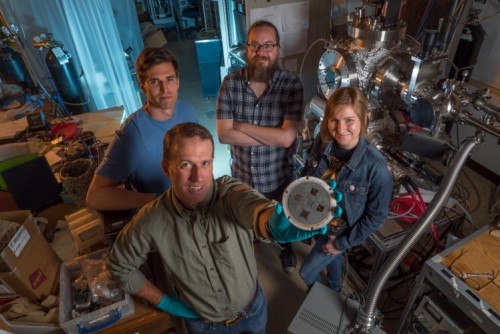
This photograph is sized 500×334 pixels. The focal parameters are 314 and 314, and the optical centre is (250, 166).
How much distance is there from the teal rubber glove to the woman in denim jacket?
0.68 meters

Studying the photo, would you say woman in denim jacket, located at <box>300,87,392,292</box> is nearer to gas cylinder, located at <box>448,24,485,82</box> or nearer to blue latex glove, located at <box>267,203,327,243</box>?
blue latex glove, located at <box>267,203,327,243</box>

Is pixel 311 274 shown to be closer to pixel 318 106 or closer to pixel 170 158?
pixel 318 106

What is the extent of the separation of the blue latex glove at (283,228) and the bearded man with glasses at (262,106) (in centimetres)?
83

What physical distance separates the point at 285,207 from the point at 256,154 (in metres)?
0.97

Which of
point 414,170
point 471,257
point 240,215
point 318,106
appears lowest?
point 471,257

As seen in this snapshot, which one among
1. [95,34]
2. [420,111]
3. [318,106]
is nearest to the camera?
[420,111]

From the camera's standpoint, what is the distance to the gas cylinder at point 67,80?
8.82 feet

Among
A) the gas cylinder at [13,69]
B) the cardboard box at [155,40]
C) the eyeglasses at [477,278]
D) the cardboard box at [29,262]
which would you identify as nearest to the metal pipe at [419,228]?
the eyeglasses at [477,278]

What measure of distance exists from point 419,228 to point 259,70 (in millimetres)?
1012

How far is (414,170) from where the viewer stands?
152cm

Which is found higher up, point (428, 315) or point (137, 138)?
point (137, 138)

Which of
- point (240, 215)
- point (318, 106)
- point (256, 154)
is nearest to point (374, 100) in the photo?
point (318, 106)

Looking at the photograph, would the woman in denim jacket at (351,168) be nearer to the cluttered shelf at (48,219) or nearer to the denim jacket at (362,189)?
the denim jacket at (362,189)

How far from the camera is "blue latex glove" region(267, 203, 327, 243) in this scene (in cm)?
78
